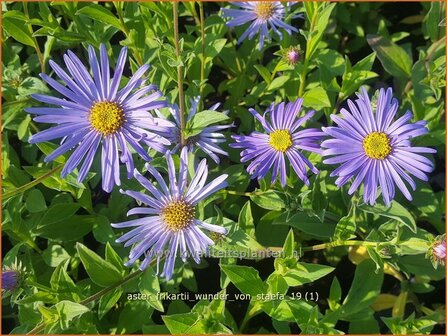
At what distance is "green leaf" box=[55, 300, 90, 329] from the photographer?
1699 millimetres

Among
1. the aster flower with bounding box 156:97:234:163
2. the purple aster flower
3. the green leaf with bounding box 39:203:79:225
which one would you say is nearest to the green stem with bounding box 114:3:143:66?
the aster flower with bounding box 156:97:234:163

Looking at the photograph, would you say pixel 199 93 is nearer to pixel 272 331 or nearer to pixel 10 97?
pixel 10 97

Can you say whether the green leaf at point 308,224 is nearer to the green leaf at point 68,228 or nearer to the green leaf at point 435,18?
the green leaf at point 68,228

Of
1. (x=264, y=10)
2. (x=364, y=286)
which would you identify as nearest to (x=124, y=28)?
(x=264, y=10)

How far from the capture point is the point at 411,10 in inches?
131

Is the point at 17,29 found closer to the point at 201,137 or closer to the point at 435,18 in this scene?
the point at 201,137

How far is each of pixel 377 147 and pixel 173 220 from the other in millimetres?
777

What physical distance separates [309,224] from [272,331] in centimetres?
75

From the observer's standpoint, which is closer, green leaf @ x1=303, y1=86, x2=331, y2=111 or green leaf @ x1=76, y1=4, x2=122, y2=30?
green leaf @ x1=76, y1=4, x2=122, y2=30

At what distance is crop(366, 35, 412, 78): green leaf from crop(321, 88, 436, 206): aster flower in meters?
0.69

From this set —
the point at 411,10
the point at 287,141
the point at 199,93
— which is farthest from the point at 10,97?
the point at 411,10

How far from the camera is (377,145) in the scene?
6.30ft

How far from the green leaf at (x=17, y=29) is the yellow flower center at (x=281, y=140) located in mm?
1107

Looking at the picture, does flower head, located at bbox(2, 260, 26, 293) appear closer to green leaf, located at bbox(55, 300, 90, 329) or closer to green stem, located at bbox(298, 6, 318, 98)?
green leaf, located at bbox(55, 300, 90, 329)
